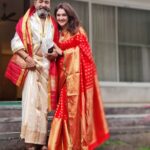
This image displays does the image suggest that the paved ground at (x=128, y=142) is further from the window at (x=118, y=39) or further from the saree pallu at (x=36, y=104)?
the window at (x=118, y=39)

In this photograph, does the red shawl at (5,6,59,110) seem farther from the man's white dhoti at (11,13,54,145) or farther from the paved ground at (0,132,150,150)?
the paved ground at (0,132,150,150)

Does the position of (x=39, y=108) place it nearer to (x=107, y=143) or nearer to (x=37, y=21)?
(x=37, y=21)

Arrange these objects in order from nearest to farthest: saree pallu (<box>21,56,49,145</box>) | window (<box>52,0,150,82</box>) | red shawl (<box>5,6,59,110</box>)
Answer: saree pallu (<box>21,56,49,145</box>), red shawl (<box>5,6,59,110</box>), window (<box>52,0,150,82</box>)

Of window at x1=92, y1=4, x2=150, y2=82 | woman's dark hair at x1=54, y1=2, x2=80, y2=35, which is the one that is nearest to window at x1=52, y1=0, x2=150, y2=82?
window at x1=92, y1=4, x2=150, y2=82

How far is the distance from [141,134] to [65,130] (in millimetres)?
2109

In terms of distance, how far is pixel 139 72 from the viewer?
8219mm

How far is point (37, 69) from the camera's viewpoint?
4.75 m

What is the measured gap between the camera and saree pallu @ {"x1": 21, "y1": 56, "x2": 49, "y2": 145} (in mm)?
4633

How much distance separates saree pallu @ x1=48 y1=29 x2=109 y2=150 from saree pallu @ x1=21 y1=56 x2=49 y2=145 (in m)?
0.14

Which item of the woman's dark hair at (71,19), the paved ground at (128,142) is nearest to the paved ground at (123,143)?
the paved ground at (128,142)

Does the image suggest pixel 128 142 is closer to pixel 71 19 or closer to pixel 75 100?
pixel 75 100

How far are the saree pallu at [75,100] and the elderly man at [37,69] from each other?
11 cm

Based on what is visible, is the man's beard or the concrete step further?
the concrete step


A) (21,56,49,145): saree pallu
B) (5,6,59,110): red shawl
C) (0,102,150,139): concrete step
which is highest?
(5,6,59,110): red shawl
